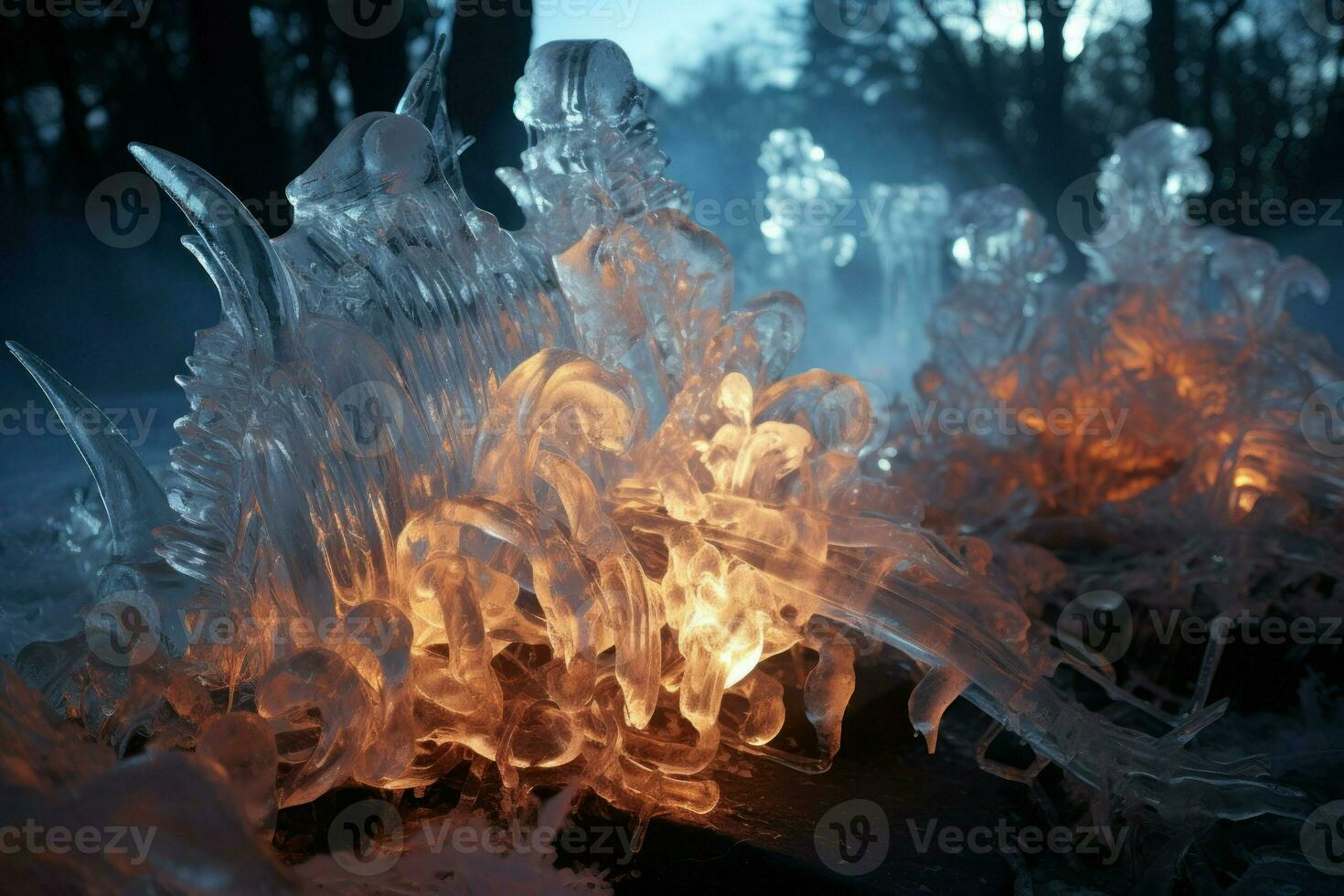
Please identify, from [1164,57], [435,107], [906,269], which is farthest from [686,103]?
[435,107]

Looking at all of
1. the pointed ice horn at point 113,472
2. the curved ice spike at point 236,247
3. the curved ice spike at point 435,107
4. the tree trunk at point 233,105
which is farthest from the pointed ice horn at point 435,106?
the tree trunk at point 233,105

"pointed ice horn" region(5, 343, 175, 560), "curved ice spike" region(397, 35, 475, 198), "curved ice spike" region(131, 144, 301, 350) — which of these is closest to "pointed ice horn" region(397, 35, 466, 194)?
"curved ice spike" region(397, 35, 475, 198)

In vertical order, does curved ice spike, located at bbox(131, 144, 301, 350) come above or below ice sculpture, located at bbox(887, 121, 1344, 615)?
above

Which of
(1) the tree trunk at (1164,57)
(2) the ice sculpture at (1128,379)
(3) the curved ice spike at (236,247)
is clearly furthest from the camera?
(1) the tree trunk at (1164,57)

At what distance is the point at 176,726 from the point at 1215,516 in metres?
2.39

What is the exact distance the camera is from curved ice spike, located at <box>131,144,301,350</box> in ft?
4.44

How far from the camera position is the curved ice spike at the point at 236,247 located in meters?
1.35

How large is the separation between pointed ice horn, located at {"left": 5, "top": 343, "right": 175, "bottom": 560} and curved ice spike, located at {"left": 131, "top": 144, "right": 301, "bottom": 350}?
15.1 inches

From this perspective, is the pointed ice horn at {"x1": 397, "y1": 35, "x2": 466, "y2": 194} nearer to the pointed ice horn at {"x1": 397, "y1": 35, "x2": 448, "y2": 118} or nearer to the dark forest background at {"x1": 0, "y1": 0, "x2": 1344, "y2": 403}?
the pointed ice horn at {"x1": 397, "y1": 35, "x2": 448, "y2": 118}

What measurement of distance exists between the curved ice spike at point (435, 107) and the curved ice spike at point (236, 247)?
383 mm

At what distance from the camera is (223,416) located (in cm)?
144

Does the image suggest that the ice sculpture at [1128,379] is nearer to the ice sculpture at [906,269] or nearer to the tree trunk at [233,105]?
the ice sculpture at [906,269]

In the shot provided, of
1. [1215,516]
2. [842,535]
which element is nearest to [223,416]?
[842,535]

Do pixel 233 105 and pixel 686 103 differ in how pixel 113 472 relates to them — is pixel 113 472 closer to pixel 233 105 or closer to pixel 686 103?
pixel 233 105
